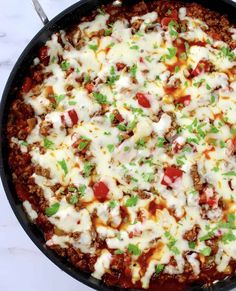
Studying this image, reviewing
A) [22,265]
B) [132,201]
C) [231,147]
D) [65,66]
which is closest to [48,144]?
[65,66]

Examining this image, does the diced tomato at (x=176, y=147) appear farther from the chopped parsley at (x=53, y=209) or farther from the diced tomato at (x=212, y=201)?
the chopped parsley at (x=53, y=209)

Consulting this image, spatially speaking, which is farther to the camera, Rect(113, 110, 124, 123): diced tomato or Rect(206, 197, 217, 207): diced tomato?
Rect(113, 110, 124, 123): diced tomato

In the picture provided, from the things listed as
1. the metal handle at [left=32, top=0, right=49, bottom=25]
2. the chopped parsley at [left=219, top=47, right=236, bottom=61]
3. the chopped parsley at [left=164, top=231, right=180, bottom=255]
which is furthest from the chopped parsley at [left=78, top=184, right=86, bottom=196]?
the chopped parsley at [left=219, top=47, right=236, bottom=61]

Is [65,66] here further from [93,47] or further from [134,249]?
[134,249]

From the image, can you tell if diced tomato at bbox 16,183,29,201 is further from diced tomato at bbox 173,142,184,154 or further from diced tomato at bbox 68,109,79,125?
diced tomato at bbox 173,142,184,154

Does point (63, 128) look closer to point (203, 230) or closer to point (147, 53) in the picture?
point (147, 53)

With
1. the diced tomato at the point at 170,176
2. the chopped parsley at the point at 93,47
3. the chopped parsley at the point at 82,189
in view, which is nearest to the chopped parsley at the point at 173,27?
the chopped parsley at the point at 93,47
